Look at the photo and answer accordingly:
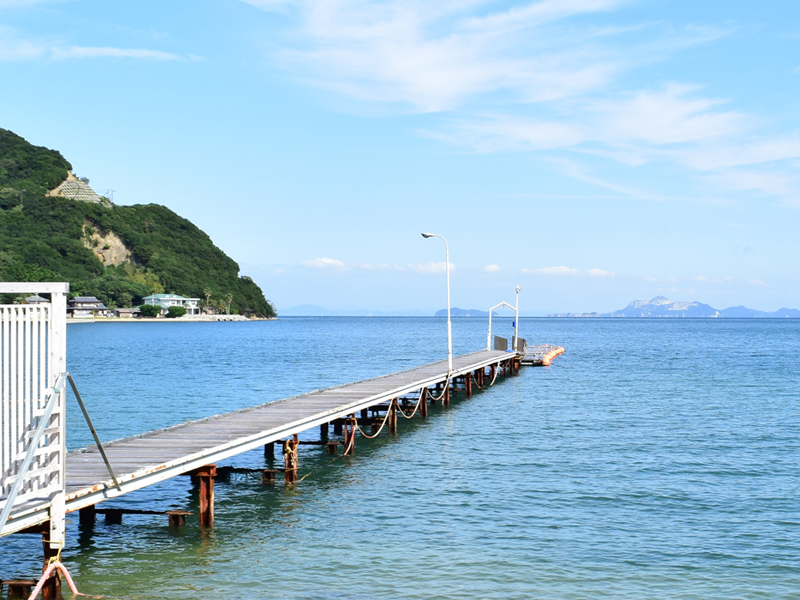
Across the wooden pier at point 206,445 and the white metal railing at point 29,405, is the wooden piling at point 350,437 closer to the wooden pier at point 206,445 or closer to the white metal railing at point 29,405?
the wooden pier at point 206,445

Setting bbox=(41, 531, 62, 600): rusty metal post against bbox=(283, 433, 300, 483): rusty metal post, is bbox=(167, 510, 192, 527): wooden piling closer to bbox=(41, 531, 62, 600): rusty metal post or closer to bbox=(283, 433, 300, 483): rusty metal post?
bbox=(41, 531, 62, 600): rusty metal post

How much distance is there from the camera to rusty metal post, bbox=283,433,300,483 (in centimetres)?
2044

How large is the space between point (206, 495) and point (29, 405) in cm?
615

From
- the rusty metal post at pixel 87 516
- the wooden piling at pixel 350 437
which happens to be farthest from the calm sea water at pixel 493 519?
the wooden piling at pixel 350 437

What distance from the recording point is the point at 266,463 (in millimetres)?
23172

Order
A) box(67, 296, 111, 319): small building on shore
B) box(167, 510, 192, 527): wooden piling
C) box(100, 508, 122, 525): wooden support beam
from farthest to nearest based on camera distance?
→ 1. box(67, 296, 111, 319): small building on shore
2. box(100, 508, 122, 525): wooden support beam
3. box(167, 510, 192, 527): wooden piling

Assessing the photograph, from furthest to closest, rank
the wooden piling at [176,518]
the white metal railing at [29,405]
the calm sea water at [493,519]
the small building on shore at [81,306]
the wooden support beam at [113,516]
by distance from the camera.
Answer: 1. the small building on shore at [81,306]
2. the wooden support beam at [113,516]
3. the wooden piling at [176,518]
4. the calm sea water at [493,519]
5. the white metal railing at [29,405]

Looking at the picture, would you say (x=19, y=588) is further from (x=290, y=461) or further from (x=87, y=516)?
(x=290, y=461)

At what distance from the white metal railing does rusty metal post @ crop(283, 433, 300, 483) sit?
363 inches

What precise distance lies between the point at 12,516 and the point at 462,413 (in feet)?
87.0

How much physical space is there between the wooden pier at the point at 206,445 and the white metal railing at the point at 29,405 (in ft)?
1.43

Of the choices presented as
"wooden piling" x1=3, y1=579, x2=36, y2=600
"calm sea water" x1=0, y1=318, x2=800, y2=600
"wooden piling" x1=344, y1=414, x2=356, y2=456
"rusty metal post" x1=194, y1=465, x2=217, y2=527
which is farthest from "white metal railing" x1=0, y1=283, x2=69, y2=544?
"wooden piling" x1=344, y1=414, x2=356, y2=456

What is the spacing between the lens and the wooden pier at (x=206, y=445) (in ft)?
45.2

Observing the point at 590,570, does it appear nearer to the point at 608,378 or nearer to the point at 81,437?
the point at 81,437
